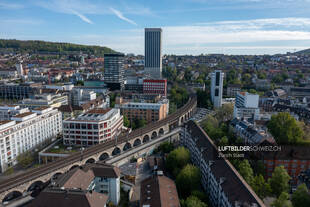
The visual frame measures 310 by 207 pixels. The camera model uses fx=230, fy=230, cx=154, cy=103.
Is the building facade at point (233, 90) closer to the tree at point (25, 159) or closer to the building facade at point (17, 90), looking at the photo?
the building facade at point (17, 90)

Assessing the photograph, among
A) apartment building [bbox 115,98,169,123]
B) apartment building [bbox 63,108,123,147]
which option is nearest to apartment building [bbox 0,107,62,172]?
apartment building [bbox 63,108,123,147]

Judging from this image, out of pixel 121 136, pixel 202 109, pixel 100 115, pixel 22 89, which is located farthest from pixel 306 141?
pixel 22 89

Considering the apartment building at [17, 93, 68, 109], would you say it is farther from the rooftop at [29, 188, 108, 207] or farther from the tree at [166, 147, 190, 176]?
the rooftop at [29, 188, 108, 207]

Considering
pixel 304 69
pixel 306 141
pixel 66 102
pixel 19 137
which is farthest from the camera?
pixel 304 69

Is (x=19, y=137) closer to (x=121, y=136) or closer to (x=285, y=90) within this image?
(x=121, y=136)

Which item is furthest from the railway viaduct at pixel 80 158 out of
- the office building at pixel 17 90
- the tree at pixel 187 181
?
the office building at pixel 17 90

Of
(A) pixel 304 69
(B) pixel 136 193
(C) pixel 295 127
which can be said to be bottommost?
(B) pixel 136 193

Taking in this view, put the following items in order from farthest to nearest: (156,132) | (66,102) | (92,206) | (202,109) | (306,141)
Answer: (202,109), (66,102), (156,132), (306,141), (92,206)
